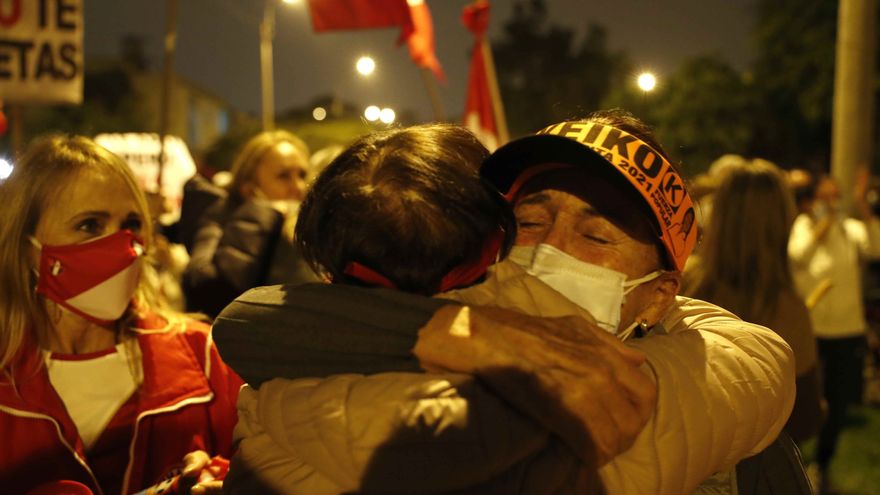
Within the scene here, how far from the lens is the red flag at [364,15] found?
6.60 m

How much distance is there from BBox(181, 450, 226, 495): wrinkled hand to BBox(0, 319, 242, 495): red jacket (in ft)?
0.54

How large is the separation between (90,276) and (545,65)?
61.5 metres

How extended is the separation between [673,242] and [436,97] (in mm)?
4582

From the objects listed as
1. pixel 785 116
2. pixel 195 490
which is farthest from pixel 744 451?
pixel 785 116

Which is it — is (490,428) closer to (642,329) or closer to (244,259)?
(642,329)

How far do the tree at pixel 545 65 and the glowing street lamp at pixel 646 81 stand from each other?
55.8 metres

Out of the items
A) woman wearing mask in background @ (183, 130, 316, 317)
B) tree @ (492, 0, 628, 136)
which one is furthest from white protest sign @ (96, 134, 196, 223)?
tree @ (492, 0, 628, 136)

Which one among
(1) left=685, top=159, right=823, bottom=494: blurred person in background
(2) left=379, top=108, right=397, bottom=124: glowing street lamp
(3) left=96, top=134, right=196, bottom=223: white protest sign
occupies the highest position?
(2) left=379, top=108, right=397, bottom=124: glowing street lamp

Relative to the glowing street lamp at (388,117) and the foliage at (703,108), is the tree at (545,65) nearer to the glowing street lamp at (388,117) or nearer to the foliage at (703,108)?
the foliage at (703,108)

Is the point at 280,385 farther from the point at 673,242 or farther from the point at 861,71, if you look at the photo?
the point at 861,71

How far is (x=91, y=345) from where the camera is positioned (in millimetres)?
2449

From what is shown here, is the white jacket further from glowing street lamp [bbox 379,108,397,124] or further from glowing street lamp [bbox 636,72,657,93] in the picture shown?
glowing street lamp [bbox 636,72,657,93]

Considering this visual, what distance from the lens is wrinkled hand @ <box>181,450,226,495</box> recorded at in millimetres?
1854

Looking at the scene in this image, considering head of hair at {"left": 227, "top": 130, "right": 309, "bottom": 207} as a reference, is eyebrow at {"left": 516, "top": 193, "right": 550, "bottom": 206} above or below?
above
